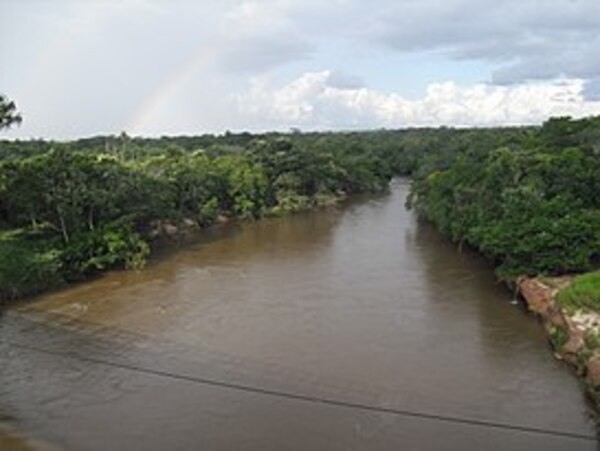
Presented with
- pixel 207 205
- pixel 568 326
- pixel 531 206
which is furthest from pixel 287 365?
pixel 207 205

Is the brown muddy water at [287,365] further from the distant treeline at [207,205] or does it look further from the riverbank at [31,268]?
the distant treeline at [207,205]

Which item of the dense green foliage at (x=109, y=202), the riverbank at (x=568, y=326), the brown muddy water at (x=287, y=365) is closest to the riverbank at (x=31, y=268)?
the dense green foliage at (x=109, y=202)

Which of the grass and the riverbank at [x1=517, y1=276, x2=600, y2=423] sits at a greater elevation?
the grass

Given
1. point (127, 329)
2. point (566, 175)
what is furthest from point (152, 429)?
point (566, 175)

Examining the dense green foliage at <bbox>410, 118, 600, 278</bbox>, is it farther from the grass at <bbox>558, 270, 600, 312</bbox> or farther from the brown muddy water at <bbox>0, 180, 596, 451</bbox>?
the grass at <bbox>558, 270, 600, 312</bbox>

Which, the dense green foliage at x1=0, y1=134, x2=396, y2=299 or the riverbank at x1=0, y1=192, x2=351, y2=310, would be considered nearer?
the riverbank at x1=0, y1=192, x2=351, y2=310

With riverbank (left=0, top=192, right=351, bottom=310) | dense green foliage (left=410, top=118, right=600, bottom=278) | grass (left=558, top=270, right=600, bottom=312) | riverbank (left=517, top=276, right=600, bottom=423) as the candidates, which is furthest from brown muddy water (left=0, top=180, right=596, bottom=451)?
dense green foliage (left=410, top=118, right=600, bottom=278)

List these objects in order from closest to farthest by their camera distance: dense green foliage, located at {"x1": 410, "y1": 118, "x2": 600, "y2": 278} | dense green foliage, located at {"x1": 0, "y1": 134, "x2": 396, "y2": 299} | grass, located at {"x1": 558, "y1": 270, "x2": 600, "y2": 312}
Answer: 1. grass, located at {"x1": 558, "y1": 270, "x2": 600, "y2": 312}
2. dense green foliage, located at {"x1": 410, "y1": 118, "x2": 600, "y2": 278}
3. dense green foliage, located at {"x1": 0, "y1": 134, "x2": 396, "y2": 299}

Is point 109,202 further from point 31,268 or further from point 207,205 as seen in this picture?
point 207,205

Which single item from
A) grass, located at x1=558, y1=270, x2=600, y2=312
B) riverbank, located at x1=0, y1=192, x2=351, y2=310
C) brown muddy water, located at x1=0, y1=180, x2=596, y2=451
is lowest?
brown muddy water, located at x1=0, y1=180, x2=596, y2=451
